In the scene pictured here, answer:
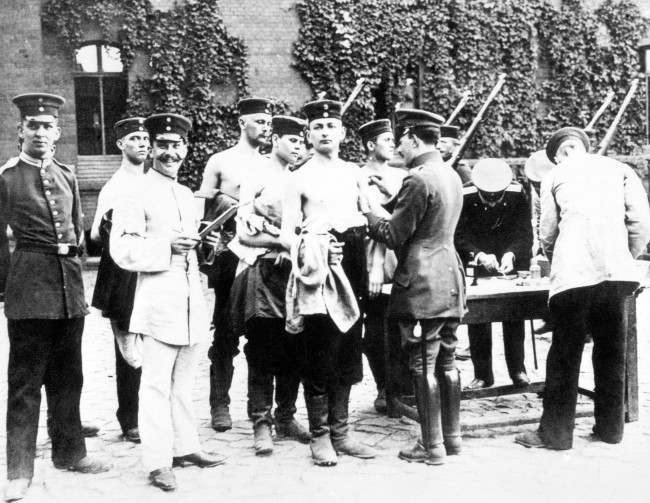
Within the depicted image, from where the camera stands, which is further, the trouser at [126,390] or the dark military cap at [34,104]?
the trouser at [126,390]

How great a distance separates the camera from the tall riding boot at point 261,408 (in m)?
5.22

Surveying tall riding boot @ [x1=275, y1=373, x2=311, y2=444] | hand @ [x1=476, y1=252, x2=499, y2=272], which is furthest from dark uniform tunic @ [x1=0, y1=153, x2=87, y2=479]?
hand @ [x1=476, y1=252, x2=499, y2=272]

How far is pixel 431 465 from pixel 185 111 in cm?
1262

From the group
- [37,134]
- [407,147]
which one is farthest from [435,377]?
[37,134]

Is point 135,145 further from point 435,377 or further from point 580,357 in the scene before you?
point 580,357

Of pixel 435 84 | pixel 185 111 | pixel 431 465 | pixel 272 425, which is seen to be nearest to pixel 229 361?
pixel 272 425

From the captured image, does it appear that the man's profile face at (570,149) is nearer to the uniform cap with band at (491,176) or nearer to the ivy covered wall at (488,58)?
the uniform cap with band at (491,176)

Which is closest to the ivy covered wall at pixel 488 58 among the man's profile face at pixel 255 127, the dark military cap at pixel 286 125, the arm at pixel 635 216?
the man's profile face at pixel 255 127

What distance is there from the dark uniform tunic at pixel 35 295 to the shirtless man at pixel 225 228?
4.21ft

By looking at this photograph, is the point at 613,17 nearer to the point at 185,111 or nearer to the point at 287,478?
the point at 185,111

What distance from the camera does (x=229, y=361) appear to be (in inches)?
235

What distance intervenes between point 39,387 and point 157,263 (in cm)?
98

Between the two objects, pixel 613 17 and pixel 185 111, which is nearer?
pixel 185 111

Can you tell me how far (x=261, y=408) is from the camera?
17.6 ft
